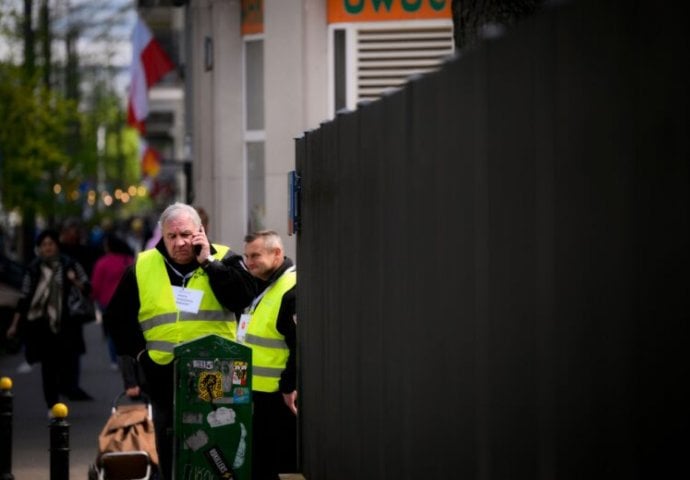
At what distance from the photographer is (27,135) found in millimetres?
34969

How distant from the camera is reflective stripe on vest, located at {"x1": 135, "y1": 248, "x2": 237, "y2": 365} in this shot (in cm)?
905

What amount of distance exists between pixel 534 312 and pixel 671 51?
3.24 ft

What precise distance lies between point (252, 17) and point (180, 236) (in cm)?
1030

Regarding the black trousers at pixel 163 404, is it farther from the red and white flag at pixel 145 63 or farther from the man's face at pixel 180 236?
the red and white flag at pixel 145 63

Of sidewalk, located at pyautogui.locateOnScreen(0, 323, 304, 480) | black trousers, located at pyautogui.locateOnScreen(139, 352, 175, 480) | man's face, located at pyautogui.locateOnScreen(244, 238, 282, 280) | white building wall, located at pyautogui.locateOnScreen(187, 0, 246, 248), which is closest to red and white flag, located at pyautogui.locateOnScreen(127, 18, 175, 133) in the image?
sidewalk, located at pyautogui.locateOnScreen(0, 323, 304, 480)

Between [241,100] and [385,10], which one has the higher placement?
[385,10]

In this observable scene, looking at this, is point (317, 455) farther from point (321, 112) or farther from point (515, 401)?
point (321, 112)

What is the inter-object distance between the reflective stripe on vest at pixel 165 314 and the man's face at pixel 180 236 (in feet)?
0.38

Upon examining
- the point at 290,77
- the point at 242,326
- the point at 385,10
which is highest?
the point at 385,10

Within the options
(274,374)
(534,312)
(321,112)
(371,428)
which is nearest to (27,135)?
(321,112)

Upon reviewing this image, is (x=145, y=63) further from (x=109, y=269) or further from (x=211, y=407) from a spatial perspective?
(x=211, y=407)

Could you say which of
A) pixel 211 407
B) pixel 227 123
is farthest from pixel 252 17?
pixel 211 407

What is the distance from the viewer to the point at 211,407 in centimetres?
866

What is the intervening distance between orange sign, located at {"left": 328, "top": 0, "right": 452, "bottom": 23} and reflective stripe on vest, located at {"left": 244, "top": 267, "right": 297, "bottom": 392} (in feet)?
27.8
